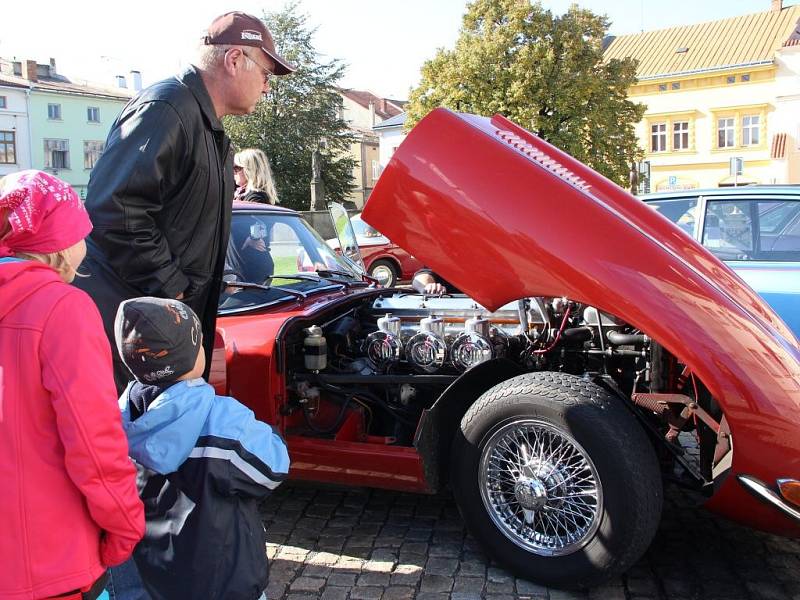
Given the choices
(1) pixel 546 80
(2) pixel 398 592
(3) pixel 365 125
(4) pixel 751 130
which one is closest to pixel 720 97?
(4) pixel 751 130

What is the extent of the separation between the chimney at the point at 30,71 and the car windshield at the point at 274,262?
6383cm

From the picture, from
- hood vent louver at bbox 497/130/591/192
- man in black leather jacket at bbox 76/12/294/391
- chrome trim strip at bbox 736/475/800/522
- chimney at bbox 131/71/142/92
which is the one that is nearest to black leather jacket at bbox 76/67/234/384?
man in black leather jacket at bbox 76/12/294/391

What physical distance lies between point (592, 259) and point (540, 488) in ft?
3.17

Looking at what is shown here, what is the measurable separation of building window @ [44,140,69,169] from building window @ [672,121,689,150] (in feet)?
147

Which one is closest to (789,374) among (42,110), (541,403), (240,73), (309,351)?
(541,403)

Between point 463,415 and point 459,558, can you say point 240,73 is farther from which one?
point 459,558

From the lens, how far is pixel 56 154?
196 feet

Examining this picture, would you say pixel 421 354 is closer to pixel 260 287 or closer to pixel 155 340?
pixel 260 287

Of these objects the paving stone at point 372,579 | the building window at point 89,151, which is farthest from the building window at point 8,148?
the paving stone at point 372,579

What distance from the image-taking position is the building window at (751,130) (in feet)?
141

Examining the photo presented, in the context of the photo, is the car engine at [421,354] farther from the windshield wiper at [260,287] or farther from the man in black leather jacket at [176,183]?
the man in black leather jacket at [176,183]

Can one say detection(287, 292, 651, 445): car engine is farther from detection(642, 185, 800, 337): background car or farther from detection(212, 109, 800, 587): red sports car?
detection(642, 185, 800, 337): background car

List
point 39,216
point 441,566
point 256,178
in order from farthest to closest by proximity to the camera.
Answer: point 256,178, point 441,566, point 39,216

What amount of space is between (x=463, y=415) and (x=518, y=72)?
27740 mm
